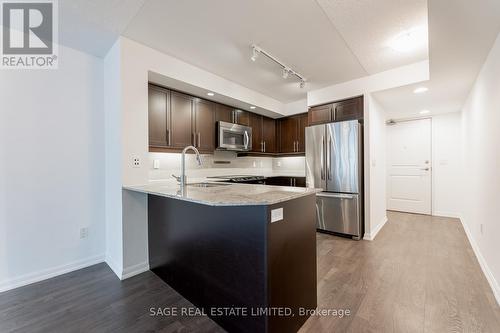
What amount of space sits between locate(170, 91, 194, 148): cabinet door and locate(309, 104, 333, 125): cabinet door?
2.14m

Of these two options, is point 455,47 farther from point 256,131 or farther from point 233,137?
point 256,131

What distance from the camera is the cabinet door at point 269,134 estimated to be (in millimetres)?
Answer: 4689

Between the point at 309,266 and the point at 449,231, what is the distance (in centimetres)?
356

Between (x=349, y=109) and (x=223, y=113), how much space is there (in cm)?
210

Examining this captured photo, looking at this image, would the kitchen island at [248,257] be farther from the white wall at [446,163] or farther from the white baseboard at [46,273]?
the white wall at [446,163]

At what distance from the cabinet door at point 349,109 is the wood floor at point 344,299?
6.80 feet

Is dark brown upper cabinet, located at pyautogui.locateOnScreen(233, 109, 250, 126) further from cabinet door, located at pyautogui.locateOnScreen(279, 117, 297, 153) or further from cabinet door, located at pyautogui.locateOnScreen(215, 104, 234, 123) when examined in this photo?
cabinet door, located at pyautogui.locateOnScreen(279, 117, 297, 153)

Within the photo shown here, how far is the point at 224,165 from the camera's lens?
423 cm

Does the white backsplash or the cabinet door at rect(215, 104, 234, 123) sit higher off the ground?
the cabinet door at rect(215, 104, 234, 123)

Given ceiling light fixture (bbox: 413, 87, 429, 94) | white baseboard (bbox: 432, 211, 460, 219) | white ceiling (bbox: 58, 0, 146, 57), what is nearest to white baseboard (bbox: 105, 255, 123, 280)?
white ceiling (bbox: 58, 0, 146, 57)

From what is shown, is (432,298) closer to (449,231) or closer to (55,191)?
(449,231)

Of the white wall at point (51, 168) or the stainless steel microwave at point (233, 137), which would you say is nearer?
the white wall at point (51, 168)

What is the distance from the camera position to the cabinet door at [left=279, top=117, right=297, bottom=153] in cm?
471

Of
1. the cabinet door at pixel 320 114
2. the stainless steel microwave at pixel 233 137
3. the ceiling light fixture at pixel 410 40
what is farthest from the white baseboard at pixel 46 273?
the ceiling light fixture at pixel 410 40
